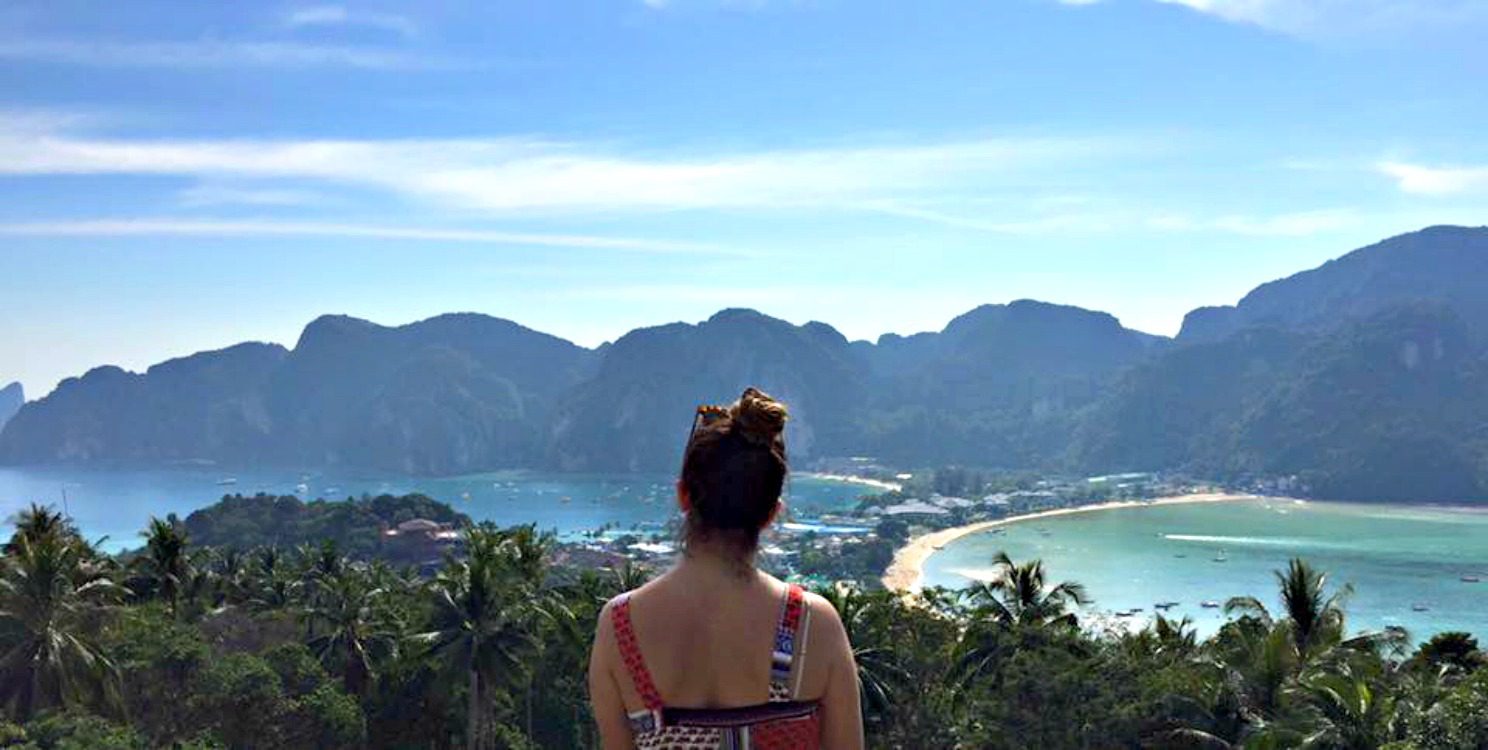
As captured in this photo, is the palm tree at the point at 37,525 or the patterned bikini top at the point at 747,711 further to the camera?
the palm tree at the point at 37,525

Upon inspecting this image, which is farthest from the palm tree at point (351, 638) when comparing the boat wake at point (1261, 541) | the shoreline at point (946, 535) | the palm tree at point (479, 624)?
the boat wake at point (1261, 541)

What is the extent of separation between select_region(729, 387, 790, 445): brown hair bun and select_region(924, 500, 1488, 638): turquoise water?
79044mm

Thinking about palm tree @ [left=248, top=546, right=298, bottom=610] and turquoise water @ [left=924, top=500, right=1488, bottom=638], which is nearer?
palm tree @ [left=248, top=546, right=298, bottom=610]

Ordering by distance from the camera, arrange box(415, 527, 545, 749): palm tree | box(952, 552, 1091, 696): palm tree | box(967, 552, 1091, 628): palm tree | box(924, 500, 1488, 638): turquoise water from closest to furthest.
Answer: box(415, 527, 545, 749): palm tree
box(952, 552, 1091, 696): palm tree
box(967, 552, 1091, 628): palm tree
box(924, 500, 1488, 638): turquoise water

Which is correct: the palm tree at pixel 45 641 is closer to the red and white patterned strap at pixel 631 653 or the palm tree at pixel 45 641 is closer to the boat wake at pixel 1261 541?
the red and white patterned strap at pixel 631 653

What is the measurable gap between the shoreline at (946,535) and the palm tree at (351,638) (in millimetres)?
45473

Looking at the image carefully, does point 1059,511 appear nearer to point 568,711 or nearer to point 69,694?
point 568,711

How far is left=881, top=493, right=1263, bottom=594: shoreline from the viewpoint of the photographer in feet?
324

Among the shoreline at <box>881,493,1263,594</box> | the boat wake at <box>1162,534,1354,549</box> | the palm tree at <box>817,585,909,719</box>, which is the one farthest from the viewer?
Result: the boat wake at <box>1162,534,1354,549</box>

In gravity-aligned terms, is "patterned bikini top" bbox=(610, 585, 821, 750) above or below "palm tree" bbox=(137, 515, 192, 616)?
above

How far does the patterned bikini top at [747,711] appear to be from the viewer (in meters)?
2.17

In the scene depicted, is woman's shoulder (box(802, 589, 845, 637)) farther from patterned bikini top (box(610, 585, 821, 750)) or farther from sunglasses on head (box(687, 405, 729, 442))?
sunglasses on head (box(687, 405, 729, 442))

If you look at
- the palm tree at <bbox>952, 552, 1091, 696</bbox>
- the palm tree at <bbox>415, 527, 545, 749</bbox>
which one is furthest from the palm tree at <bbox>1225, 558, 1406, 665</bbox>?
the palm tree at <bbox>415, 527, 545, 749</bbox>

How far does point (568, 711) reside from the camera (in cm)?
2773
